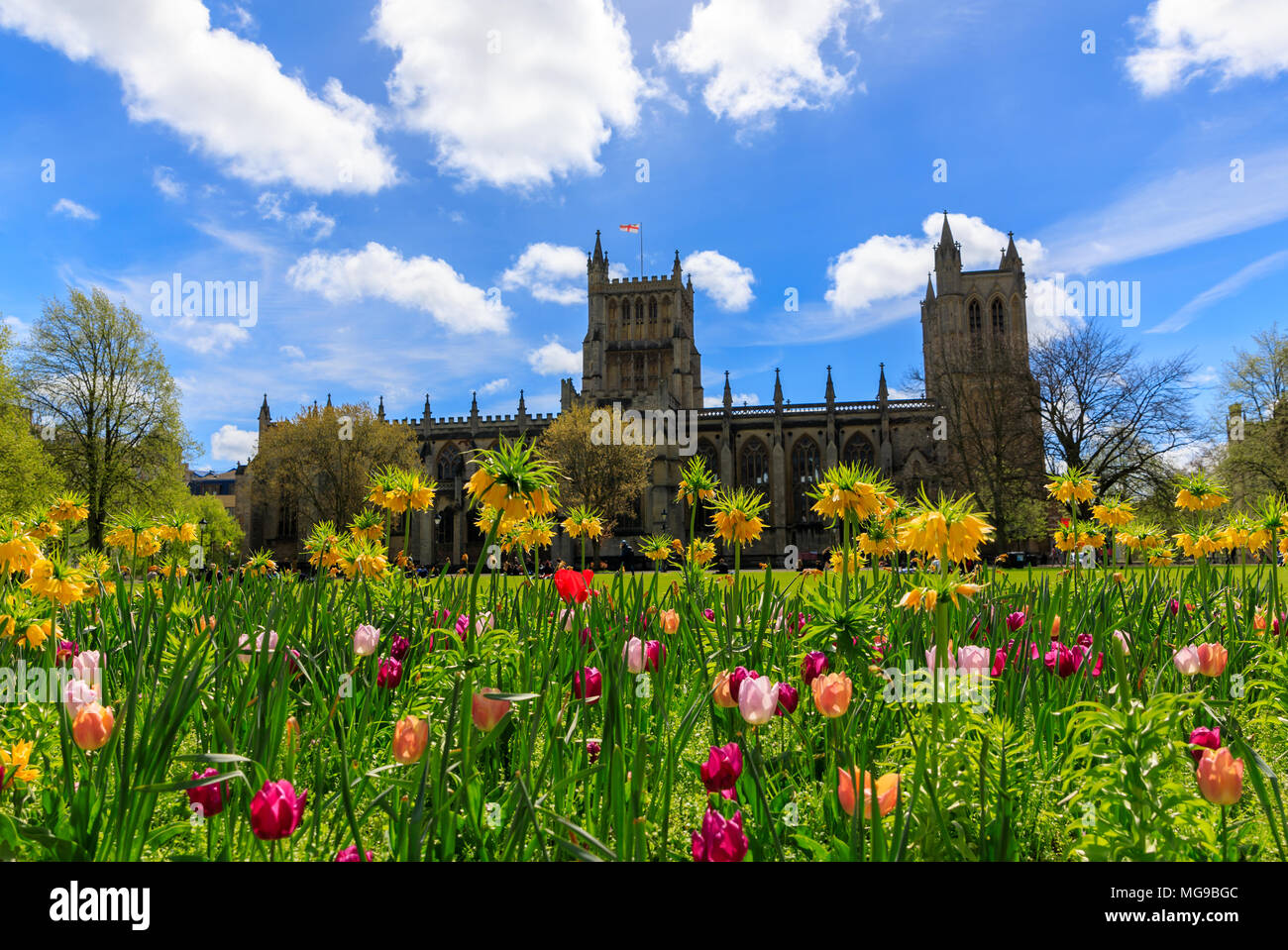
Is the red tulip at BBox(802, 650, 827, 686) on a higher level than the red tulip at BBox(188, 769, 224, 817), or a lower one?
higher

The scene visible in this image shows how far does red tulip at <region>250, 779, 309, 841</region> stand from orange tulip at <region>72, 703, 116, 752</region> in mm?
470

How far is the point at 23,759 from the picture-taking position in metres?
1.58

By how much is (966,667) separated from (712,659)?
2.88 ft

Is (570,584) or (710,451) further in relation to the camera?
(710,451)

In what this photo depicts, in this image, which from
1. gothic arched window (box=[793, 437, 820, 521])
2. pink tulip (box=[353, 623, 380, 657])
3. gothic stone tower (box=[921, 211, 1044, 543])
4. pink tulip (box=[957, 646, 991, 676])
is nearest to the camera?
pink tulip (box=[957, 646, 991, 676])

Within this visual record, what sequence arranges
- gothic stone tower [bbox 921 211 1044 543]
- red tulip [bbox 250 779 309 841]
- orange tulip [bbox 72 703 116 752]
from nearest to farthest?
red tulip [bbox 250 779 309 841]
orange tulip [bbox 72 703 116 752]
gothic stone tower [bbox 921 211 1044 543]

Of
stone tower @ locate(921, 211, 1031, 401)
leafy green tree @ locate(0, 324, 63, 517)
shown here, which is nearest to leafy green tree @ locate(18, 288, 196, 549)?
leafy green tree @ locate(0, 324, 63, 517)

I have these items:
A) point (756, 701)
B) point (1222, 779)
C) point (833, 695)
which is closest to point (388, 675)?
point (756, 701)

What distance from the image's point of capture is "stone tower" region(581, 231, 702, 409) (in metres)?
61.9

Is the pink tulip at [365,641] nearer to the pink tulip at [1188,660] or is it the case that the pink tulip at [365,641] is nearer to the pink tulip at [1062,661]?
the pink tulip at [1062,661]

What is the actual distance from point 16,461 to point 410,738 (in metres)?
25.6

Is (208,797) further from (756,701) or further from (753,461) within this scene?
(753,461)

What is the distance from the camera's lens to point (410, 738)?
1361mm

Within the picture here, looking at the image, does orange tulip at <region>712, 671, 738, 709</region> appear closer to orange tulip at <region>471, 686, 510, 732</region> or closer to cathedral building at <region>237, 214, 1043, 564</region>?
orange tulip at <region>471, 686, 510, 732</region>
